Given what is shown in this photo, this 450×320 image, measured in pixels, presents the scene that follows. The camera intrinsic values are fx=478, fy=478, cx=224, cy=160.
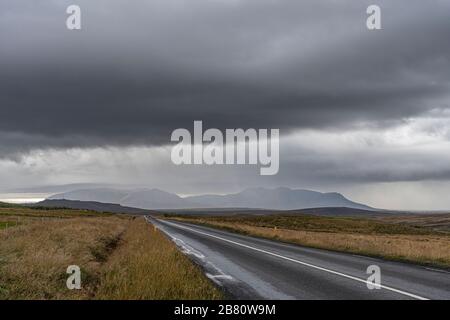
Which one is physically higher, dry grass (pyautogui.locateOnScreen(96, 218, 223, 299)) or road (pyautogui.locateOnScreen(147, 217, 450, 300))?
dry grass (pyautogui.locateOnScreen(96, 218, 223, 299))

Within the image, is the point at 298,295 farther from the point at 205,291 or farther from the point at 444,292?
the point at 444,292

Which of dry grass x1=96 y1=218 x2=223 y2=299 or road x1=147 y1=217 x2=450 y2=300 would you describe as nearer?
dry grass x1=96 y1=218 x2=223 y2=299

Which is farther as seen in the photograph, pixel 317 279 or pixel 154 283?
pixel 317 279

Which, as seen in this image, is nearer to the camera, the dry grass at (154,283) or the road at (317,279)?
the dry grass at (154,283)

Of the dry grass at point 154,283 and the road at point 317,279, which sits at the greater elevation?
the dry grass at point 154,283

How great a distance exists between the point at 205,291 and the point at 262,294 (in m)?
1.33

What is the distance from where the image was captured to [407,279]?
44.4 feet

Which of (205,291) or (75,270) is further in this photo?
(75,270)

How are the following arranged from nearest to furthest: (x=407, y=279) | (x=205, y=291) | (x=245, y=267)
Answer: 1. (x=205, y=291)
2. (x=407, y=279)
3. (x=245, y=267)

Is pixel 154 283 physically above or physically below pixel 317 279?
above

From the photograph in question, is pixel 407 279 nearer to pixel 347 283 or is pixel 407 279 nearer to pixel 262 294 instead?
pixel 347 283
